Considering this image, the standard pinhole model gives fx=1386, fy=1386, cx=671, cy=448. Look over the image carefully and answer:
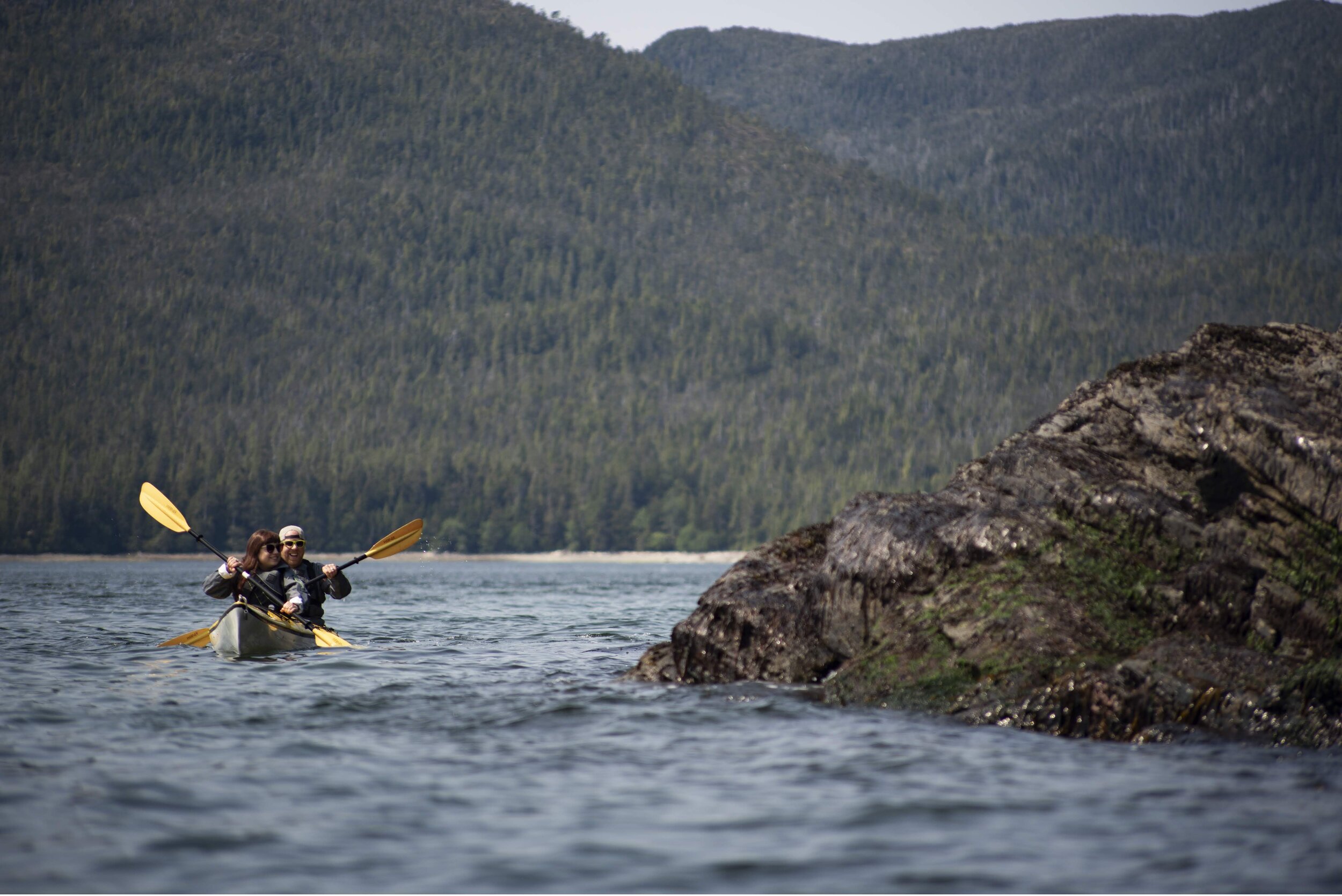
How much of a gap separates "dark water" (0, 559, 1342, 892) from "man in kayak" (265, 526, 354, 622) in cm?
363

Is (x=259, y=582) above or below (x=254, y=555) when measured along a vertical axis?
below

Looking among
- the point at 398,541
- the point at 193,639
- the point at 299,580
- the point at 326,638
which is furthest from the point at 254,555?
the point at 398,541

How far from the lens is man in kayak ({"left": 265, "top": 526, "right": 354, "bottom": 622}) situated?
77.6 feet

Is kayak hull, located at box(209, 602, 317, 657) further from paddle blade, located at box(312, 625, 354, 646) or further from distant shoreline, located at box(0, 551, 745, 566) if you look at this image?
distant shoreline, located at box(0, 551, 745, 566)

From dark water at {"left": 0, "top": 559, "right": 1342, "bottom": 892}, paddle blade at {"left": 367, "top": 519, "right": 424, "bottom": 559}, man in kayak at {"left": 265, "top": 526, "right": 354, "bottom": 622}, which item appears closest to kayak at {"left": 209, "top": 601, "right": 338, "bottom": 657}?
man in kayak at {"left": 265, "top": 526, "right": 354, "bottom": 622}

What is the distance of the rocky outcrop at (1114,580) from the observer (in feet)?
48.0

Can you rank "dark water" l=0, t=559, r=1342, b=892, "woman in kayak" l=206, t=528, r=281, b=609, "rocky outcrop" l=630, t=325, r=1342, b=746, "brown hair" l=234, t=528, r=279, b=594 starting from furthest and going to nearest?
"brown hair" l=234, t=528, r=279, b=594 → "woman in kayak" l=206, t=528, r=281, b=609 → "rocky outcrop" l=630, t=325, r=1342, b=746 → "dark water" l=0, t=559, r=1342, b=892

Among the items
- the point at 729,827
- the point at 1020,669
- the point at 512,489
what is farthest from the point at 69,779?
the point at 512,489

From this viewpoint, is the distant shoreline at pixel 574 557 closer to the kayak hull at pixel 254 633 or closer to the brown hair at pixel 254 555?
the kayak hull at pixel 254 633

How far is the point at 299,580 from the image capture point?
79.8 feet

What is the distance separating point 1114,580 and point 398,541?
1499 centimetres

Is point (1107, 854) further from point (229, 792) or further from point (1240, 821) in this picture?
point (229, 792)

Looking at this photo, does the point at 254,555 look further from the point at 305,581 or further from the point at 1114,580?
the point at 1114,580

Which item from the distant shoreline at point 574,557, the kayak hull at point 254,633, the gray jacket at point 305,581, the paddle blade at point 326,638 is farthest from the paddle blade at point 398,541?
the distant shoreline at point 574,557
